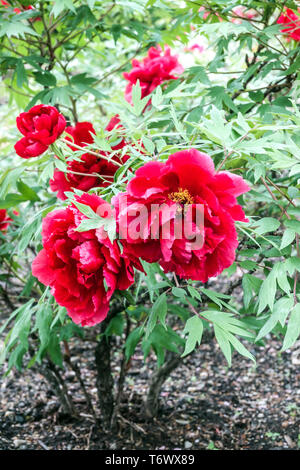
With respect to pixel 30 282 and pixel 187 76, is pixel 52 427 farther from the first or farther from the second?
pixel 187 76

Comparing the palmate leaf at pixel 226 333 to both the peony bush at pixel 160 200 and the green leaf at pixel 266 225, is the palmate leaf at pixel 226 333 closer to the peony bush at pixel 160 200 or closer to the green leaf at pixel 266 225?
the peony bush at pixel 160 200

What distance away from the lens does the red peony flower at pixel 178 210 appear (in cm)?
82

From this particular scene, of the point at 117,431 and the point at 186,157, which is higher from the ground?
the point at 186,157

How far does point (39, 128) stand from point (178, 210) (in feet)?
1.45

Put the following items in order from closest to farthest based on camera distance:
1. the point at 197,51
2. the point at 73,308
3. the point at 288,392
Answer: the point at 73,308 → the point at 288,392 → the point at 197,51

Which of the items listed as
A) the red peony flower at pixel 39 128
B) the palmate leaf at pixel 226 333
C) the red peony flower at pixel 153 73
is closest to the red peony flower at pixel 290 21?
the red peony flower at pixel 153 73

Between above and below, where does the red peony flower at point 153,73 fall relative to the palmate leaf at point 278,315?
above

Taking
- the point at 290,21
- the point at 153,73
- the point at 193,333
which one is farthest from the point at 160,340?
the point at 290,21

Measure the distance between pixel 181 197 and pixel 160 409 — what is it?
1650mm

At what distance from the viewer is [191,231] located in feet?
2.68

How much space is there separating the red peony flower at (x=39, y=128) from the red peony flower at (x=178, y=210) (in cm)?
34

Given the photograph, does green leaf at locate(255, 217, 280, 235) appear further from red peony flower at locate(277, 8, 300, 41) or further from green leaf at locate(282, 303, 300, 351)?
red peony flower at locate(277, 8, 300, 41)

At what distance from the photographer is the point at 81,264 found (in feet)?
2.92
